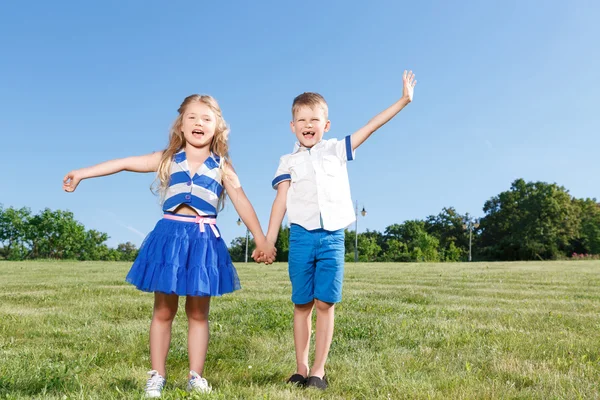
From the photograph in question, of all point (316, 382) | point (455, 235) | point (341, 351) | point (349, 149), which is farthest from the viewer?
point (455, 235)

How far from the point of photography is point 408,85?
14.1 feet

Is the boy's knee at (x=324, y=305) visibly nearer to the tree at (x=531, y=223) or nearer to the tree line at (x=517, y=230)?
the tree line at (x=517, y=230)

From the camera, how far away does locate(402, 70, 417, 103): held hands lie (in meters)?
4.26

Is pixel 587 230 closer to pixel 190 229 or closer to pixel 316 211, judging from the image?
pixel 316 211

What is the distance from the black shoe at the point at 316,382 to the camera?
3.84 m

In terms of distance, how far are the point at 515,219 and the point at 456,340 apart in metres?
68.5

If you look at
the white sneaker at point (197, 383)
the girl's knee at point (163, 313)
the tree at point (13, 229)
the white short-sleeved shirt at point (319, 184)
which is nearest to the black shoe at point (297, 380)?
the white sneaker at point (197, 383)

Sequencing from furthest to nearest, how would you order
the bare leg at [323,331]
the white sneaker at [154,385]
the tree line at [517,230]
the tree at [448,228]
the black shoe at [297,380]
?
the tree at [448,228], the tree line at [517,230], the bare leg at [323,331], the black shoe at [297,380], the white sneaker at [154,385]

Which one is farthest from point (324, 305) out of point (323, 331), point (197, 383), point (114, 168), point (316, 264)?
point (114, 168)

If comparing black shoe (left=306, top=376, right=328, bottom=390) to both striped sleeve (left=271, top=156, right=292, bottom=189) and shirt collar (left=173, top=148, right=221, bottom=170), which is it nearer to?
striped sleeve (left=271, top=156, right=292, bottom=189)

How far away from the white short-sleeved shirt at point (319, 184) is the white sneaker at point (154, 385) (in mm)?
1493

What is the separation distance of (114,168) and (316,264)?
1.74 meters

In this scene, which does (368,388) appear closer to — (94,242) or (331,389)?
(331,389)

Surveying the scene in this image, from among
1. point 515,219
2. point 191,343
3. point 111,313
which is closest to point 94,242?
point 515,219
